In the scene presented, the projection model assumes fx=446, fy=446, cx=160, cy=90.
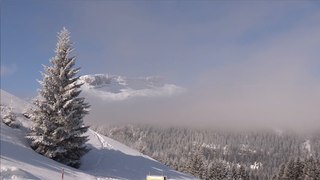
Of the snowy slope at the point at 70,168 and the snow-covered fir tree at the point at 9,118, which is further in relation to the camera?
the snow-covered fir tree at the point at 9,118

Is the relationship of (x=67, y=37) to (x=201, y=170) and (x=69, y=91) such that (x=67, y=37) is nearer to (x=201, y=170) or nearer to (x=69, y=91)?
(x=69, y=91)

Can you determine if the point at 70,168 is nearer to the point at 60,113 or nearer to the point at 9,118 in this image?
the point at 60,113

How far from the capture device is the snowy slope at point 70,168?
28469 mm

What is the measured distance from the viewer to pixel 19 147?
33.7 m

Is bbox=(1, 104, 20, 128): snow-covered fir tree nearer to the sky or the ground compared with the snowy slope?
nearer to the sky

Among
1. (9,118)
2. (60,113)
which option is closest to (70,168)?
(60,113)

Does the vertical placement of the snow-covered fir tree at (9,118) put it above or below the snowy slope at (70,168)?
above

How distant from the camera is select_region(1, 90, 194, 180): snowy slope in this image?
2847 centimetres

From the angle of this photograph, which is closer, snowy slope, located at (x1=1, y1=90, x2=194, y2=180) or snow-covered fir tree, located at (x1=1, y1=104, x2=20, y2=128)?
snowy slope, located at (x1=1, y1=90, x2=194, y2=180)

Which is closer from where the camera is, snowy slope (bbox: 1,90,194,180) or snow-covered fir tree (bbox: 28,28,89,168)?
snowy slope (bbox: 1,90,194,180)

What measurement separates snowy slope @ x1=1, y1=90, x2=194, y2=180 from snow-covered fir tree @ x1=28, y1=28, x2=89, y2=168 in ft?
4.87

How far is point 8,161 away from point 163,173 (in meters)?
19.9

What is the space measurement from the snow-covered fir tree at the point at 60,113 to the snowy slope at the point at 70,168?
1.48 meters

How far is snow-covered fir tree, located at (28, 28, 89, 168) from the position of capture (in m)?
36.2
